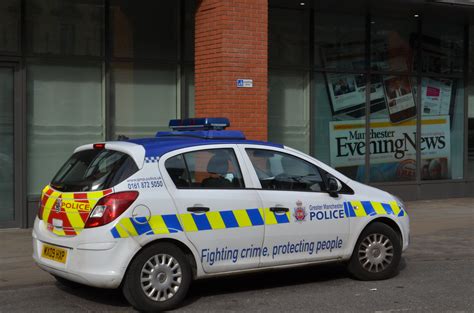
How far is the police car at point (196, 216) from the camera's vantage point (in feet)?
19.8

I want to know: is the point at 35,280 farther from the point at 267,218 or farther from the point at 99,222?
the point at 267,218

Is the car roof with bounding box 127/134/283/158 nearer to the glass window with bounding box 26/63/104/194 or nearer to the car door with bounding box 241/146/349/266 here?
the car door with bounding box 241/146/349/266

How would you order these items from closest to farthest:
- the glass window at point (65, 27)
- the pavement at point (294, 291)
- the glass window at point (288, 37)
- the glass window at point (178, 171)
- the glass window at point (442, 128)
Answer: the glass window at point (178, 171)
the pavement at point (294, 291)
the glass window at point (65, 27)
the glass window at point (288, 37)
the glass window at point (442, 128)

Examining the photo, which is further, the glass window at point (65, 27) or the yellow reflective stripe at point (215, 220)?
the glass window at point (65, 27)

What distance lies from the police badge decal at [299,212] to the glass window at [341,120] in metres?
7.05

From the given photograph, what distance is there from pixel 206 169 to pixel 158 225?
791 millimetres

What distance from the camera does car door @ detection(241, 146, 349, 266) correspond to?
6773 millimetres

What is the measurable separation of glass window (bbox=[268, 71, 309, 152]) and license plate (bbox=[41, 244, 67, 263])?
24.2 ft

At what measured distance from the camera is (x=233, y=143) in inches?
269

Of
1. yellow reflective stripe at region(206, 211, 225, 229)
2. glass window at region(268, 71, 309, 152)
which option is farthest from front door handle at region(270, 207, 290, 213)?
glass window at region(268, 71, 309, 152)

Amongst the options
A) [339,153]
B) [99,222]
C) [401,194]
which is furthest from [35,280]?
[401,194]

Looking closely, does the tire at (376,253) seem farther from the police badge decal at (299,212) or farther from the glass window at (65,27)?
the glass window at (65,27)

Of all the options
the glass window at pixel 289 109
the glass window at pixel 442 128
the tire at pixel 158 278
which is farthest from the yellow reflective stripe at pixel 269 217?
the glass window at pixel 442 128

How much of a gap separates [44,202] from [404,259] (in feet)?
15.6
